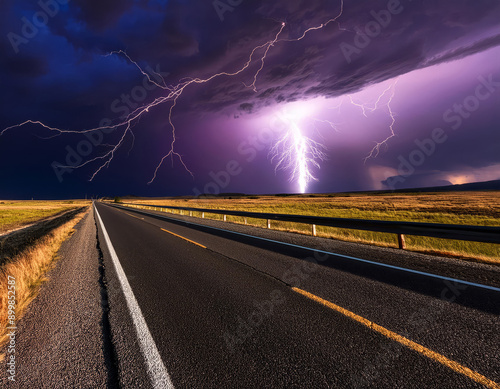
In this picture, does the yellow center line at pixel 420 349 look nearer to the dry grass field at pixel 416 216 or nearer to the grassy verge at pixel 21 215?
the dry grass field at pixel 416 216

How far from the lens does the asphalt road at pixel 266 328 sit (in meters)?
2.24

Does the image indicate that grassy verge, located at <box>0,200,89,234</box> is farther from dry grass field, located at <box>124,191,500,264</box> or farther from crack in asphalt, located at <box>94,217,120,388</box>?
crack in asphalt, located at <box>94,217,120,388</box>

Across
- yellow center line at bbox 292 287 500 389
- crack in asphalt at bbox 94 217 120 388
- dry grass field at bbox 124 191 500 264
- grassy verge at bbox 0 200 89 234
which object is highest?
yellow center line at bbox 292 287 500 389

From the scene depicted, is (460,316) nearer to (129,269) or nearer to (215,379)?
(215,379)

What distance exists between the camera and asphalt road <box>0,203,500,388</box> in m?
2.24

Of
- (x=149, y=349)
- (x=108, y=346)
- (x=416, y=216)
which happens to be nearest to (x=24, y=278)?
(x=108, y=346)

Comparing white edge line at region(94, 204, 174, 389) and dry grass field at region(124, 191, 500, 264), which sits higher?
white edge line at region(94, 204, 174, 389)

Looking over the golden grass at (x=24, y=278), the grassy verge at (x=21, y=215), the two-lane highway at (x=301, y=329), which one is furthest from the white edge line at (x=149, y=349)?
the grassy verge at (x=21, y=215)

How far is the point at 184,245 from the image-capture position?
8625 mm

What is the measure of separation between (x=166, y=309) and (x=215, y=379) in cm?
179

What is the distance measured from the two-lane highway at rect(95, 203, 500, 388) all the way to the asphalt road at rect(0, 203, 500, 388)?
0.6 inches

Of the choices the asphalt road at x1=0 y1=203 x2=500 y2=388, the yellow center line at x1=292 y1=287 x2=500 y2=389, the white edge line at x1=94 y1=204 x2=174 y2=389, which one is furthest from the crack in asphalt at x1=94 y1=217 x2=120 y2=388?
the yellow center line at x1=292 y1=287 x2=500 y2=389

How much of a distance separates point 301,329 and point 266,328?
45 cm

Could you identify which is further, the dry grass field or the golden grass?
the dry grass field
